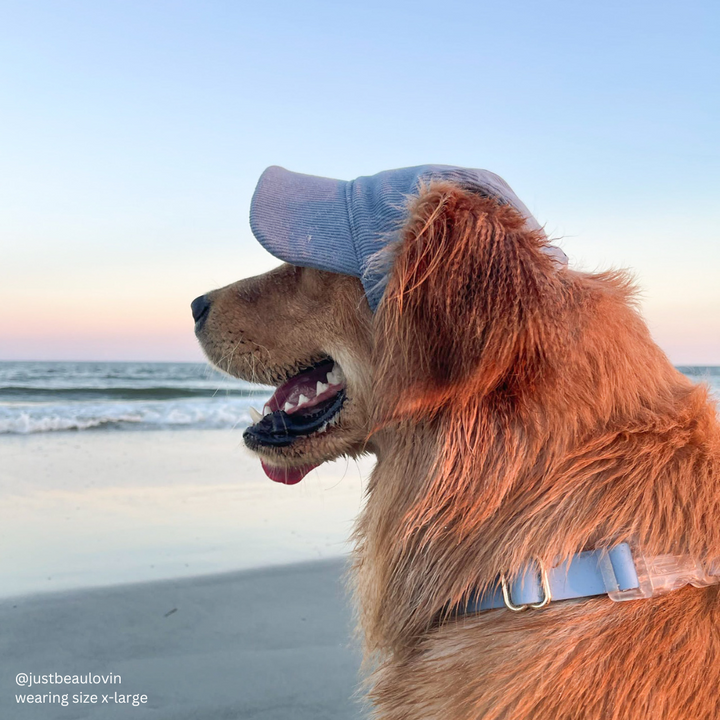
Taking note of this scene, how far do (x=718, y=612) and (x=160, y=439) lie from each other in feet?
34.4

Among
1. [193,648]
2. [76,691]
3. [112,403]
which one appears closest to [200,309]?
[76,691]

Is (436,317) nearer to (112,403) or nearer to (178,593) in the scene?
(178,593)

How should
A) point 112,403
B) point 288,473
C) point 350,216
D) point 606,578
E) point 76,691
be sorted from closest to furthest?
point 606,578, point 350,216, point 288,473, point 76,691, point 112,403

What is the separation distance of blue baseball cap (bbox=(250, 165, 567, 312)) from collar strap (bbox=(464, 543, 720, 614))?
2.46 ft

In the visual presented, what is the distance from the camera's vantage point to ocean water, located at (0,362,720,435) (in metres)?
12.4

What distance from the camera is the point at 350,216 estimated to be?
184cm

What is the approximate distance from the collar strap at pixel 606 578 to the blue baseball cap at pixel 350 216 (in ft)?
2.46

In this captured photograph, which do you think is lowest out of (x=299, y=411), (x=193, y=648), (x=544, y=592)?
(x=193, y=648)

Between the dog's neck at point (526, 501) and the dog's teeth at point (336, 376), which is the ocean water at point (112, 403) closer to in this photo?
the dog's teeth at point (336, 376)

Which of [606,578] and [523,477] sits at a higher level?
[523,477]

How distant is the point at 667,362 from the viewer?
70.0 inches

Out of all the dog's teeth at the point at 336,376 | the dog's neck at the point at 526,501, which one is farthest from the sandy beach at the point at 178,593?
the dog's neck at the point at 526,501

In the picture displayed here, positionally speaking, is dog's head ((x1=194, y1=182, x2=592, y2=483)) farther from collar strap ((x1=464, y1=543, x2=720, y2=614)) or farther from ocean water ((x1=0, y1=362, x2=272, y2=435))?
ocean water ((x1=0, y1=362, x2=272, y2=435))

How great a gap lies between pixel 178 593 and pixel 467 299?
3.88 meters
